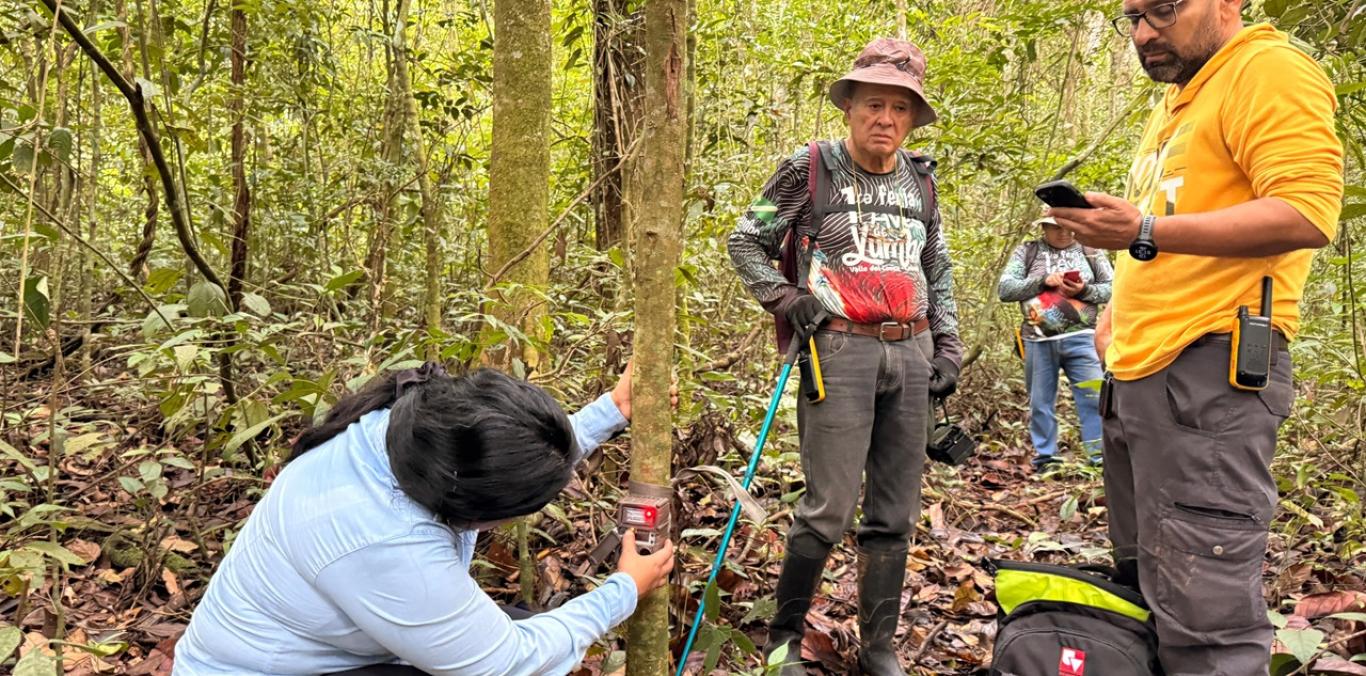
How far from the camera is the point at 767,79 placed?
814 cm

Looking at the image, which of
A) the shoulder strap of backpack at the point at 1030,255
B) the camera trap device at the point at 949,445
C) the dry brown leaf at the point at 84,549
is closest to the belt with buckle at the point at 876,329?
the camera trap device at the point at 949,445

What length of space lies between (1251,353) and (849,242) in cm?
123

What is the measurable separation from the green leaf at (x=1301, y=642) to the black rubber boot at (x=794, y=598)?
1234mm

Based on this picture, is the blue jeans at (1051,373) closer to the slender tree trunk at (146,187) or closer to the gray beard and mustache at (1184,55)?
the gray beard and mustache at (1184,55)

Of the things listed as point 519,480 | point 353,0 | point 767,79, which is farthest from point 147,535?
point 767,79

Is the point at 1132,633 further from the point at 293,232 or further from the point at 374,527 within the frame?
the point at 293,232

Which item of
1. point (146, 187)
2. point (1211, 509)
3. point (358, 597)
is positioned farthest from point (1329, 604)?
point (146, 187)

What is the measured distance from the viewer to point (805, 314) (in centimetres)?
279

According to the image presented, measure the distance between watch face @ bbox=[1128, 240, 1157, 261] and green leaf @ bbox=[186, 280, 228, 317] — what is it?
106 inches

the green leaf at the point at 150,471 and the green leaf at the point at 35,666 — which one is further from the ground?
the green leaf at the point at 150,471

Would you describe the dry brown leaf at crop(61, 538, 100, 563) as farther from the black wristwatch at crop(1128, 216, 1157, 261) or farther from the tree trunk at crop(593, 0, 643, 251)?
the black wristwatch at crop(1128, 216, 1157, 261)

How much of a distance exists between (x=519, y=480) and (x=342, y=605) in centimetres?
47

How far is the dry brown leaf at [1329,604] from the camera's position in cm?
271

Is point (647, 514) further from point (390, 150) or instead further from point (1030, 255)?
point (1030, 255)
